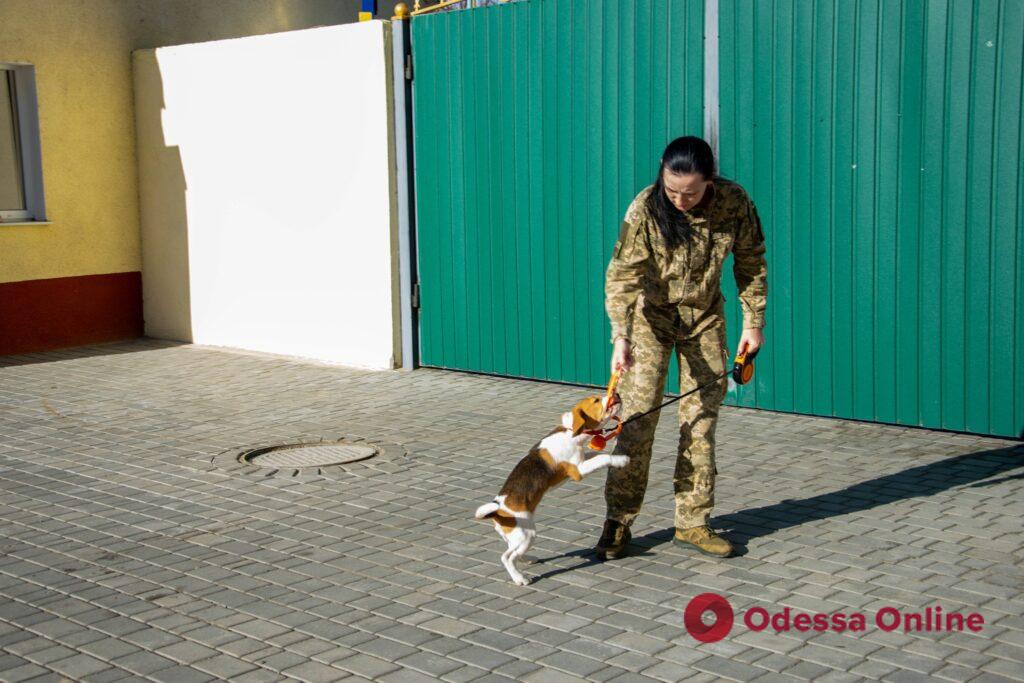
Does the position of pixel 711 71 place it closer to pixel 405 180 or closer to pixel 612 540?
pixel 405 180

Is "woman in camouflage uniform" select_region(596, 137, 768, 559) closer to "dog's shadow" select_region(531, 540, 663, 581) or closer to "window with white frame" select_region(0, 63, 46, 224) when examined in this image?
"dog's shadow" select_region(531, 540, 663, 581)

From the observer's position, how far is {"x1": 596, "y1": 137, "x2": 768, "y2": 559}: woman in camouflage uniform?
5254 mm

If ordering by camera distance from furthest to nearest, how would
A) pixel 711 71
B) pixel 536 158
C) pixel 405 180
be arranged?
1. pixel 405 180
2. pixel 536 158
3. pixel 711 71

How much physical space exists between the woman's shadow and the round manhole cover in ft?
7.57

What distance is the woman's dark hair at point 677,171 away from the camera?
4.98 meters

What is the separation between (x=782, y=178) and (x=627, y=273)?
325 cm

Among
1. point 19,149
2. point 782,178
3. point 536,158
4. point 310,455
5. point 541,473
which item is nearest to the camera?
point 541,473

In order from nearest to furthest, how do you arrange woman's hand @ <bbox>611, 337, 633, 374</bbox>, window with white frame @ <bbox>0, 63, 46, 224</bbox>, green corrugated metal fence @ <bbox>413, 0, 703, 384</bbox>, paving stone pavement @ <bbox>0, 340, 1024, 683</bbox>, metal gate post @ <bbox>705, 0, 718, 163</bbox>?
paving stone pavement @ <bbox>0, 340, 1024, 683</bbox>
woman's hand @ <bbox>611, 337, 633, 374</bbox>
metal gate post @ <bbox>705, 0, 718, 163</bbox>
green corrugated metal fence @ <bbox>413, 0, 703, 384</bbox>
window with white frame @ <bbox>0, 63, 46, 224</bbox>

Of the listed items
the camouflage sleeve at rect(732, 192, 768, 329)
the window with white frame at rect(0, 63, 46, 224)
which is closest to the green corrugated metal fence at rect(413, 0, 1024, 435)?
the camouflage sleeve at rect(732, 192, 768, 329)

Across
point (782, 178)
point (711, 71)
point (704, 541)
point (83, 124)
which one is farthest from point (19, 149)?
point (704, 541)

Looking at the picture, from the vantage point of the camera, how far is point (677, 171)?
5.01 m

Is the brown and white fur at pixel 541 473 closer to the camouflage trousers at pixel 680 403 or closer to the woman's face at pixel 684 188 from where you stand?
the camouflage trousers at pixel 680 403

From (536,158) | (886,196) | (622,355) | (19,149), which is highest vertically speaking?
(19,149)

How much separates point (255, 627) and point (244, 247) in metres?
7.14
